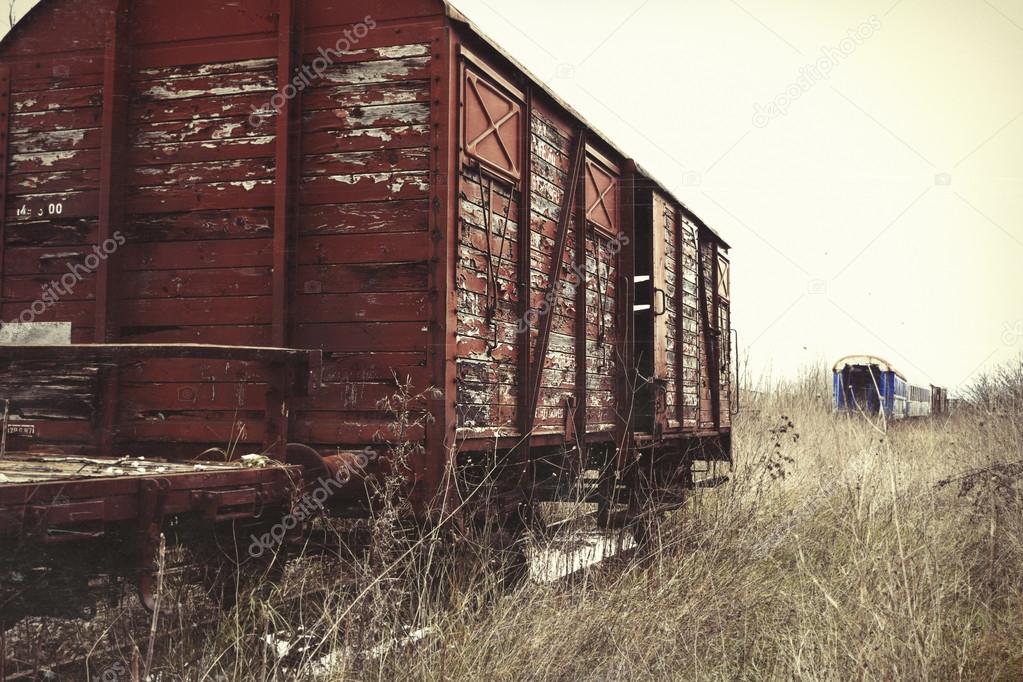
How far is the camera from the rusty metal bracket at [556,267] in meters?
6.14

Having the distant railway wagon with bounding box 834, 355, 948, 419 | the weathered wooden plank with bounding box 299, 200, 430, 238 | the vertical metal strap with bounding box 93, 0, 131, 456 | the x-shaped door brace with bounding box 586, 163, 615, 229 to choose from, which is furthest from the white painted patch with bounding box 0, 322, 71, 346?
the distant railway wagon with bounding box 834, 355, 948, 419

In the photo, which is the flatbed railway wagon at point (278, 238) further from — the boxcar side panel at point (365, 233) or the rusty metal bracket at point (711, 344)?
the rusty metal bracket at point (711, 344)

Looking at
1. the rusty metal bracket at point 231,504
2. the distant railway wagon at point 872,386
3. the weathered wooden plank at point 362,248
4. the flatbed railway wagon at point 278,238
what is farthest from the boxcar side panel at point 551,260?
the distant railway wagon at point 872,386

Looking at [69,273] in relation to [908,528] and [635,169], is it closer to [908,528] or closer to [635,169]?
[635,169]

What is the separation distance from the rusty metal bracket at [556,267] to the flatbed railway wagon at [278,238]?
0.05 m

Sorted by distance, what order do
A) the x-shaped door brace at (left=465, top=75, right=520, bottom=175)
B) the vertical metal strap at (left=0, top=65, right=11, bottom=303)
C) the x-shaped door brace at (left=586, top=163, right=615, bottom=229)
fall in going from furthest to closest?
the x-shaped door brace at (left=586, top=163, right=615, bottom=229), the vertical metal strap at (left=0, top=65, right=11, bottom=303), the x-shaped door brace at (left=465, top=75, right=520, bottom=175)

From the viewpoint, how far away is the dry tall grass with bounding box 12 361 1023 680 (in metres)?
3.86

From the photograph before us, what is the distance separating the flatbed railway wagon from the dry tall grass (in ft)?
1.83

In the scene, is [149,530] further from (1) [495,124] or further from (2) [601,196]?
(2) [601,196]

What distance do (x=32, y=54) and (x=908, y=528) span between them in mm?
6852

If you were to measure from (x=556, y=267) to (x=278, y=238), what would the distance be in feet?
7.43

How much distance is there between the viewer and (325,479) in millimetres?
4559

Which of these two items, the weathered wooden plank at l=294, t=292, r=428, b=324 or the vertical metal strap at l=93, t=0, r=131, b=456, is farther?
the vertical metal strap at l=93, t=0, r=131, b=456

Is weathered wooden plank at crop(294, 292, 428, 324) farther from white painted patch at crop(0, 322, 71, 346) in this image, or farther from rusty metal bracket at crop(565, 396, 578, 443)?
rusty metal bracket at crop(565, 396, 578, 443)
